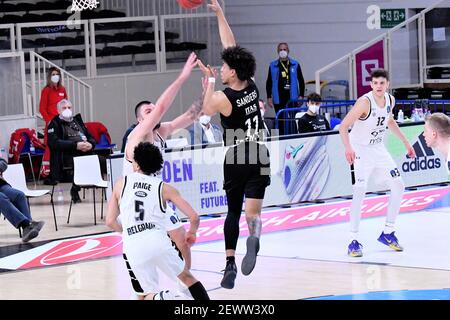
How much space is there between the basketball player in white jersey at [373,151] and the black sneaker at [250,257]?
7.44ft

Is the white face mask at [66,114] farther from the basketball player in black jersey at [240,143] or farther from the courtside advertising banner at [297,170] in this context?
the basketball player in black jersey at [240,143]

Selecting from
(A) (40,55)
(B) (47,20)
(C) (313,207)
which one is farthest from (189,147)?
(B) (47,20)

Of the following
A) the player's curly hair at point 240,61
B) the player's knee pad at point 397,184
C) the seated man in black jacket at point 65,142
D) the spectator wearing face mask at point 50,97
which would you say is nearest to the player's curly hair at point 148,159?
the player's curly hair at point 240,61

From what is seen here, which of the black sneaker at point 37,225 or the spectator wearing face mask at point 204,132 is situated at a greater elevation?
the spectator wearing face mask at point 204,132

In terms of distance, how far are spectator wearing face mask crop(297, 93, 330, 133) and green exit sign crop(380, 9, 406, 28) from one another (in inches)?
261

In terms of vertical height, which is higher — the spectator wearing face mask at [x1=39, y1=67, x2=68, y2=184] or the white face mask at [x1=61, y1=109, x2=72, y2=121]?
the spectator wearing face mask at [x1=39, y1=67, x2=68, y2=184]

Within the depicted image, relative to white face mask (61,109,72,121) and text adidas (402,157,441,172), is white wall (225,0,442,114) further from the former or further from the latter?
white face mask (61,109,72,121)

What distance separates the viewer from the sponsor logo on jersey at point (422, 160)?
16.8 meters

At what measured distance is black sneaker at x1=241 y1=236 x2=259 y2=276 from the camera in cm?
1008

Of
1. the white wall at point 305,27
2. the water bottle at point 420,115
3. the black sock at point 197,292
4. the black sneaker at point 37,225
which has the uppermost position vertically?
the white wall at point 305,27

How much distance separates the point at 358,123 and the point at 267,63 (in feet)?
40.6

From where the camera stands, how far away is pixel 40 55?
2159 cm

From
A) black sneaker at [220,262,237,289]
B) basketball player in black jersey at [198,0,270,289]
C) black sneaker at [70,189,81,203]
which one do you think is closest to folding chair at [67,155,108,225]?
black sneaker at [70,189,81,203]

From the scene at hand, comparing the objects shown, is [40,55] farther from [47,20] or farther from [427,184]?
[427,184]
